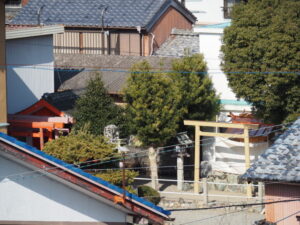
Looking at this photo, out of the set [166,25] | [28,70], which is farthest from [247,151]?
[166,25]

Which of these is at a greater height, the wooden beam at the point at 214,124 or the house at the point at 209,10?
the house at the point at 209,10

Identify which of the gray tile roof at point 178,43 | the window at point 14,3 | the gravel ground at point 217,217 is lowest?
the gravel ground at point 217,217

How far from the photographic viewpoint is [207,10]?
1837 inches

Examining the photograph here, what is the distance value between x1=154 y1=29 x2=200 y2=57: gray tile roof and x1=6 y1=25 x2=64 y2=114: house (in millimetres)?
7431

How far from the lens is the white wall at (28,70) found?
27.9 m

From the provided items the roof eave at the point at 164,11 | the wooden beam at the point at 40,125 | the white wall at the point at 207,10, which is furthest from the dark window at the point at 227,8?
the wooden beam at the point at 40,125

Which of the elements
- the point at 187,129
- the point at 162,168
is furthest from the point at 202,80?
the point at 162,168

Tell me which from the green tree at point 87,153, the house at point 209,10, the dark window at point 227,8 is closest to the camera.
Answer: the green tree at point 87,153

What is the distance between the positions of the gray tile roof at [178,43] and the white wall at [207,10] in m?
7.52

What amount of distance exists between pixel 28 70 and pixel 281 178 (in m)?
15.7

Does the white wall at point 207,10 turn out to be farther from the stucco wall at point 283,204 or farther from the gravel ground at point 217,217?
the stucco wall at point 283,204

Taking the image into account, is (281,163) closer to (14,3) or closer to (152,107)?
(152,107)

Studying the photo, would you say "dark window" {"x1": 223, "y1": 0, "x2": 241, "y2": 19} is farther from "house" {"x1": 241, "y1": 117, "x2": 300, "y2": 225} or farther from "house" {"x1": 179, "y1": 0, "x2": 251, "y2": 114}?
"house" {"x1": 241, "y1": 117, "x2": 300, "y2": 225}

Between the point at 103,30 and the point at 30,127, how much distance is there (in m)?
11.5
